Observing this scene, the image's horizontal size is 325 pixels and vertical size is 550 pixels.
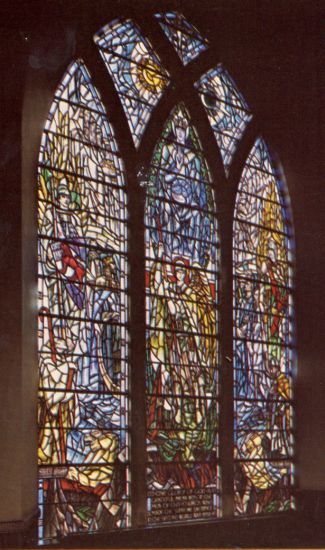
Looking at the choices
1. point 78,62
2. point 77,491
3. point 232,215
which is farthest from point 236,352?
point 78,62

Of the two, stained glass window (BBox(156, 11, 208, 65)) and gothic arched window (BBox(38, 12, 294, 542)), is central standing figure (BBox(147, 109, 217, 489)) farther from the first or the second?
stained glass window (BBox(156, 11, 208, 65))

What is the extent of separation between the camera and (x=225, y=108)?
9.13 metres

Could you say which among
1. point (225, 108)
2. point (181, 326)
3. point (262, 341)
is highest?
point (225, 108)

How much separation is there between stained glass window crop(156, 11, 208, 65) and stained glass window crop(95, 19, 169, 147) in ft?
0.73

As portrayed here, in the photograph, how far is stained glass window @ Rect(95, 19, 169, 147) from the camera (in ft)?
29.6

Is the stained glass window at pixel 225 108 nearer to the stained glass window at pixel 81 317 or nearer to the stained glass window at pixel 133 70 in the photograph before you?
the stained glass window at pixel 133 70

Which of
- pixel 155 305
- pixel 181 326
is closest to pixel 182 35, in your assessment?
pixel 155 305

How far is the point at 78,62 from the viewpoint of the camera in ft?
29.1

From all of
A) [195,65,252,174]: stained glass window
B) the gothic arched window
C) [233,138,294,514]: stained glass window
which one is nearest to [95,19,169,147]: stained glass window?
the gothic arched window

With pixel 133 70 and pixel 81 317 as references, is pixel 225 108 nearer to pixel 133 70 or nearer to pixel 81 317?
pixel 133 70

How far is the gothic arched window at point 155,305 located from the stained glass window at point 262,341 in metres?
0.02

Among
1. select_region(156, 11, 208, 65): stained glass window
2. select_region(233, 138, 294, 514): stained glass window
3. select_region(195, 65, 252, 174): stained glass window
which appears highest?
select_region(156, 11, 208, 65): stained glass window

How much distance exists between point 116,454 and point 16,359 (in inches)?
59.7

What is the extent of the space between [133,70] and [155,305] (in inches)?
73.7
